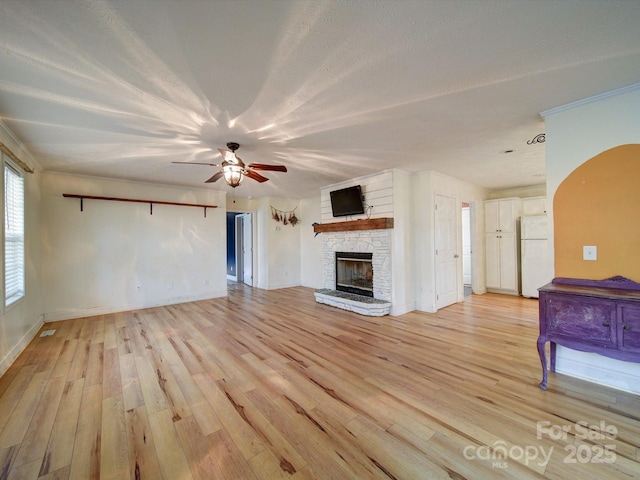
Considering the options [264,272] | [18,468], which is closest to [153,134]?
[18,468]

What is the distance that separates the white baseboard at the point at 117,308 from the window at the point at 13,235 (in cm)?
124

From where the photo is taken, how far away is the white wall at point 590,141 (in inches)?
84.0

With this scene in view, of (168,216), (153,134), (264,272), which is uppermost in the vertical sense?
(153,134)

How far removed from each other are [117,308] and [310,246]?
14.9ft

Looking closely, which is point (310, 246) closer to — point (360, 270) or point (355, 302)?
point (360, 270)

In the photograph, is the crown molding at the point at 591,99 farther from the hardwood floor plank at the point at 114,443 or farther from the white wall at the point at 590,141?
the hardwood floor plank at the point at 114,443

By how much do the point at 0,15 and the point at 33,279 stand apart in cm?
406

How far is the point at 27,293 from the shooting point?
11.7 feet

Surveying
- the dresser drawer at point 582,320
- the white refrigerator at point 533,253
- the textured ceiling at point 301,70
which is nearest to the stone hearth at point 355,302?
the dresser drawer at point 582,320

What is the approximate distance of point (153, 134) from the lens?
2865mm

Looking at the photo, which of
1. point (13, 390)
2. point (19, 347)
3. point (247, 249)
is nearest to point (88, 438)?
point (13, 390)

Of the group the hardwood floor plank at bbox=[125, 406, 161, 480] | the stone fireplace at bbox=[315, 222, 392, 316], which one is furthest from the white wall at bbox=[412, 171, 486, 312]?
the hardwood floor plank at bbox=[125, 406, 161, 480]

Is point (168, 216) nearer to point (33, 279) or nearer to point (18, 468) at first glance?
point (33, 279)

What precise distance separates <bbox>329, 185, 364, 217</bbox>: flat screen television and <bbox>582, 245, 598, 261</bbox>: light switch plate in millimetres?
3103
